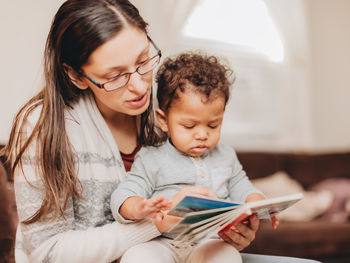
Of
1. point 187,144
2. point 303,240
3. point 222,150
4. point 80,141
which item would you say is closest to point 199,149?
A: point 187,144

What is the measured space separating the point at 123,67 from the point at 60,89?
0.80ft

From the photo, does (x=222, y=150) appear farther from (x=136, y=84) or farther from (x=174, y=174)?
(x=136, y=84)

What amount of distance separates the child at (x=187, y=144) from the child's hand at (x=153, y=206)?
0.17 meters

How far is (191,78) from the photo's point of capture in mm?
1332

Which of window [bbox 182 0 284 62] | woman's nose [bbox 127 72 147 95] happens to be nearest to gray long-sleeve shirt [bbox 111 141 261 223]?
woman's nose [bbox 127 72 147 95]

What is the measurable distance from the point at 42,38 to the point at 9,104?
0.49 m

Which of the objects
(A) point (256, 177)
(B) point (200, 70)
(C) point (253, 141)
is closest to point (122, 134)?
(B) point (200, 70)

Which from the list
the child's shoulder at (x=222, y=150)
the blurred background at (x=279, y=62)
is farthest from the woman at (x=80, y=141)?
the blurred background at (x=279, y=62)

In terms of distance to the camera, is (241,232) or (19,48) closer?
(241,232)

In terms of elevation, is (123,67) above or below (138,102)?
above

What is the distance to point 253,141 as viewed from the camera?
384cm

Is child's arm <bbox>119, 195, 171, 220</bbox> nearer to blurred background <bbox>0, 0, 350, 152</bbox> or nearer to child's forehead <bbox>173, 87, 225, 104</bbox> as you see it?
child's forehead <bbox>173, 87, 225, 104</bbox>

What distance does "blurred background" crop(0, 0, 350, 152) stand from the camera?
367 cm

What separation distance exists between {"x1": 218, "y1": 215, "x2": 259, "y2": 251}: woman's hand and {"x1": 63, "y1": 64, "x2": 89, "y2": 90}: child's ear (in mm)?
663
